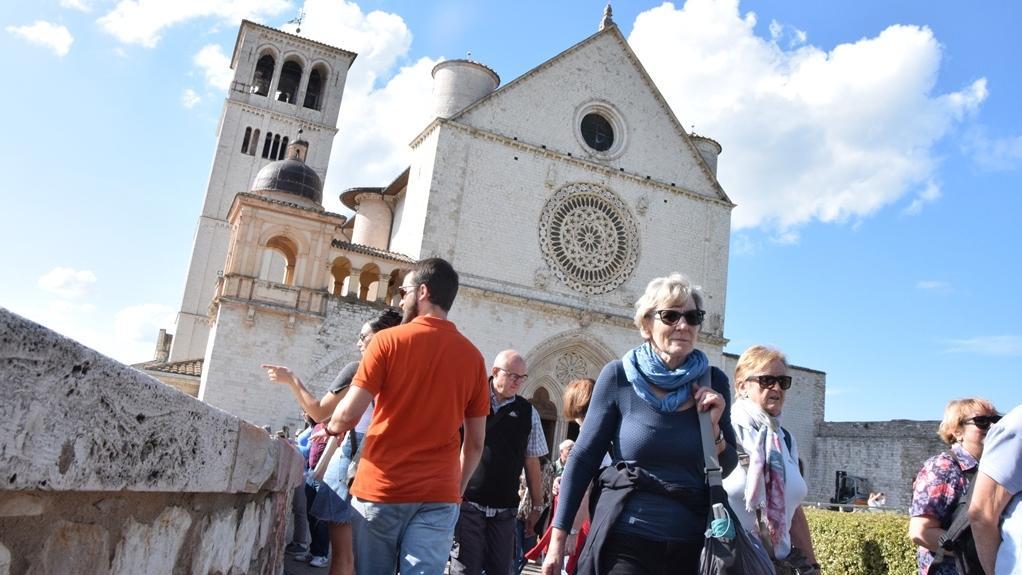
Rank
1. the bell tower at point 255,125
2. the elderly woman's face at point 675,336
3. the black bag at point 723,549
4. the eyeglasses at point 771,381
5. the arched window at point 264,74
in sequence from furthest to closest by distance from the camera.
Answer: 1. the arched window at point 264,74
2. the bell tower at point 255,125
3. the eyeglasses at point 771,381
4. the elderly woman's face at point 675,336
5. the black bag at point 723,549

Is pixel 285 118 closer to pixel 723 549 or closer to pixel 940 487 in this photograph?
pixel 940 487

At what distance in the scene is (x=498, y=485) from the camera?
15.5ft

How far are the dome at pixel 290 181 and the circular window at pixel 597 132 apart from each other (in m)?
8.18

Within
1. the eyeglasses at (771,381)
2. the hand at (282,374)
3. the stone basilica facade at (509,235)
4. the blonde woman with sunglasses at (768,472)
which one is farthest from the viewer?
the stone basilica facade at (509,235)

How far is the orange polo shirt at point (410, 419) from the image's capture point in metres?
3.23

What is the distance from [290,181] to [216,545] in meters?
19.0

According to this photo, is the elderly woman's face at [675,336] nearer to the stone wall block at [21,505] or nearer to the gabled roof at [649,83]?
the stone wall block at [21,505]

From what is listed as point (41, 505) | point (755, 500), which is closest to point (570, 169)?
point (755, 500)

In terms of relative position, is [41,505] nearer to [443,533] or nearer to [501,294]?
[443,533]

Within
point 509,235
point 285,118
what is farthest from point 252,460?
point 285,118

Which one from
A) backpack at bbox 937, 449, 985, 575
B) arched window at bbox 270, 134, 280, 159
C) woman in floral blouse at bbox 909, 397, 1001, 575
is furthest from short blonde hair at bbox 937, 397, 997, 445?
arched window at bbox 270, 134, 280, 159

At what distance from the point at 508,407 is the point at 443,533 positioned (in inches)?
69.8

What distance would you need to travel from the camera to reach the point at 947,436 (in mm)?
4262

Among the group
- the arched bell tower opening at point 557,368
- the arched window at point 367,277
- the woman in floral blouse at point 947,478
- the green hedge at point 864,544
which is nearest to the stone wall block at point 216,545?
the woman in floral blouse at point 947,478
